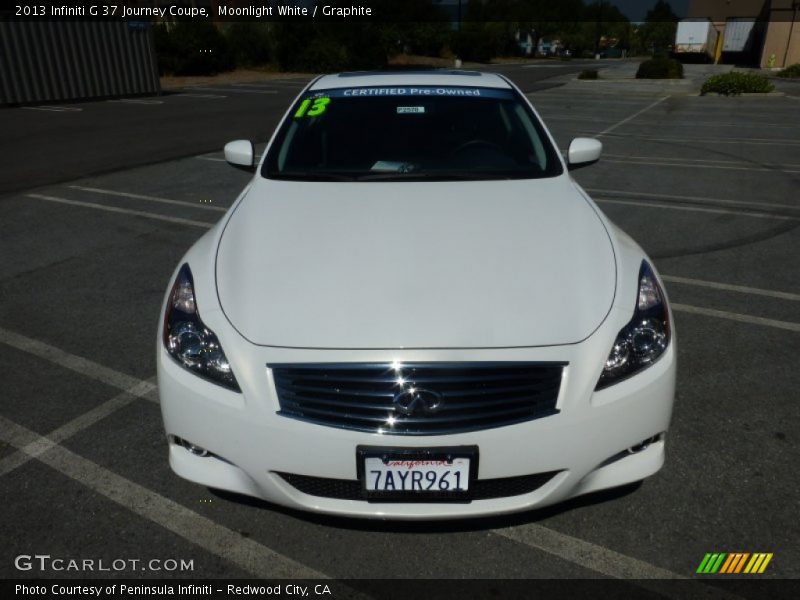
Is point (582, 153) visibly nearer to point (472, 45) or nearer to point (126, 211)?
point (126, 211)

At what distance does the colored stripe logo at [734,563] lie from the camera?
7.31ft

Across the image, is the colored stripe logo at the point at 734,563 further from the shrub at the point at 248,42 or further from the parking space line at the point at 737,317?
the shrub at the point at 248,42

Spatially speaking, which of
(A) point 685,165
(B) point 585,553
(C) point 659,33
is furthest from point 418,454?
(C) point 659,33

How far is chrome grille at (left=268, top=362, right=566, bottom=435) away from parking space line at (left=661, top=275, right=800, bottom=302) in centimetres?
327

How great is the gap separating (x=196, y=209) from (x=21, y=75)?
16.9 m

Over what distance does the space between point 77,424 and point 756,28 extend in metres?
54.1

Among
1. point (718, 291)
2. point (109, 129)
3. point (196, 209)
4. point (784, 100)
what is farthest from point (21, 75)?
point (784, 100)

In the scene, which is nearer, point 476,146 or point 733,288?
point 476,146

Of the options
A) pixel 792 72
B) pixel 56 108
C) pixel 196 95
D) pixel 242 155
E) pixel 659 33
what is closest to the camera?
pixel 242 155

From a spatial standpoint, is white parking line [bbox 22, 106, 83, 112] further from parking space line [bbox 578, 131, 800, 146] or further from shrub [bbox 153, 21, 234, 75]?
shrub [bbox 153, 21, 234, 75]

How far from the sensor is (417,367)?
6.54ft

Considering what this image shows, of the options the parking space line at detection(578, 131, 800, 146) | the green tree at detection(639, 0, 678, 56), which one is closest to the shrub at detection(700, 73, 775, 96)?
the parking space line at detection(578, 131, 800, 146)

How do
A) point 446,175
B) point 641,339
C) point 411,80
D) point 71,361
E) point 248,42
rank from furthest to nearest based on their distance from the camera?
point 248,42 → point 411,80 → point 71,361 → point 446,175 → point 641,339

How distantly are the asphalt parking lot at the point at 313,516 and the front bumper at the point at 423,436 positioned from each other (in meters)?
0.32
